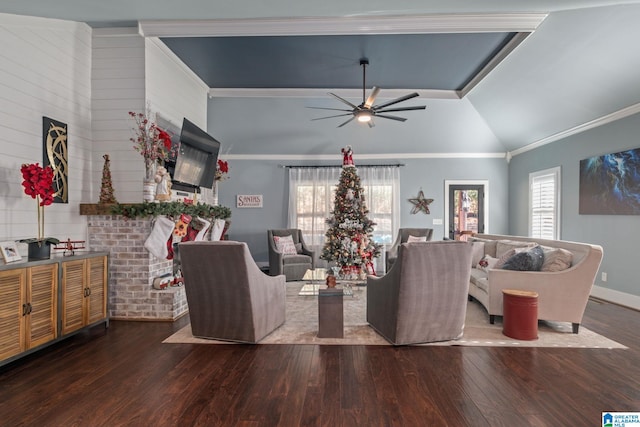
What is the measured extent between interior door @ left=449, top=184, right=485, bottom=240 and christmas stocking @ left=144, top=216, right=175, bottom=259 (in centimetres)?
598

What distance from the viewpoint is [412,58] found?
16.1 ft

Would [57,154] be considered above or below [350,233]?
above

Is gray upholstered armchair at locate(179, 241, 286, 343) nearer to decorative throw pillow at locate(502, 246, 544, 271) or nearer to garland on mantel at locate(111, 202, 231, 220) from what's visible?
garland on mantel at locate(111, 202, 231, 220)

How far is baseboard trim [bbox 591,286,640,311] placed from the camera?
4.39 m

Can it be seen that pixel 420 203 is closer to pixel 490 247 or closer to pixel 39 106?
pixel 490 247

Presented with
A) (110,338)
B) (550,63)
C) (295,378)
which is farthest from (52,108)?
(550,63)

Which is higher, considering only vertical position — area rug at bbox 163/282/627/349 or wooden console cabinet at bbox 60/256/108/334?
wooden console cabinet at bbox 60/256/108/334

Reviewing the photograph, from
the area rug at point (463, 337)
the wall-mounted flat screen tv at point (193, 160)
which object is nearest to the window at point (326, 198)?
the wall-mounted flat screen tv at point (193, 160)

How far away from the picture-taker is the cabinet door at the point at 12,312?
8.53 feet

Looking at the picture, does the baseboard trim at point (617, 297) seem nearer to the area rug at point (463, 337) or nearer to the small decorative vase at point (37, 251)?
the area rug at point (463, 337)

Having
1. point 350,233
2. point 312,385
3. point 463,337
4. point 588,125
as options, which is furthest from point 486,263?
point 312,385

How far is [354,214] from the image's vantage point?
489 cm

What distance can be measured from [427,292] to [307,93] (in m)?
4.50

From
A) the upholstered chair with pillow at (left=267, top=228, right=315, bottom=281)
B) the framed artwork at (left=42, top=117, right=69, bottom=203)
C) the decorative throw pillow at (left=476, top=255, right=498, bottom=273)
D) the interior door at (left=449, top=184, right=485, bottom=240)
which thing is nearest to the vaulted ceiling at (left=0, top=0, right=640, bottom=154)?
the framed artwork at (left=42, top=117, right=69, bottom=203)
